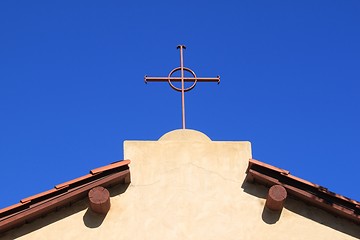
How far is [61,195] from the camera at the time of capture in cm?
1148

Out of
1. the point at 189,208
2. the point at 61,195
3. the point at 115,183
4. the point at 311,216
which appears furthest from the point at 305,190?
the point at 61,195

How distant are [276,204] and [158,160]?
2.04 meters

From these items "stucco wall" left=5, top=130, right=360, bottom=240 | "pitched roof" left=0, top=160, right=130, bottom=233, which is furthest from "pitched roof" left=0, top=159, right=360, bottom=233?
"stucco wall" left=5, top=130, right=360, bottom=240

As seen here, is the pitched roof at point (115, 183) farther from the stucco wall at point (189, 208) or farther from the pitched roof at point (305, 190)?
the stucco wall at point (189, 208)

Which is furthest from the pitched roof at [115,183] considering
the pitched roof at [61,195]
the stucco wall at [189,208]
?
the stucco wall at [189,208]

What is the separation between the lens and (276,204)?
11.6 meters

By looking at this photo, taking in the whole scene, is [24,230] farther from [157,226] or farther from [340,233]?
[340,233]

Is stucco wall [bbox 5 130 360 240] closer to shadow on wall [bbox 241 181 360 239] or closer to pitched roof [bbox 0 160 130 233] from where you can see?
shadow on wall [bbox 241 181 360 239]

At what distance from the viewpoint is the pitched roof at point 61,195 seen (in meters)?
11.1

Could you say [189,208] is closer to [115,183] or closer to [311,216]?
[115,183]

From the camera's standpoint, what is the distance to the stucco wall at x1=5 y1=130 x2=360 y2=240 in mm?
11367

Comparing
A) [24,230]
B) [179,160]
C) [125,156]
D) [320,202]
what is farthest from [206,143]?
[24,230]

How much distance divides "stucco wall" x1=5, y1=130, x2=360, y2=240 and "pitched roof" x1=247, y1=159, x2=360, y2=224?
142 mm

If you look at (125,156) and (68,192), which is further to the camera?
(125,156)
